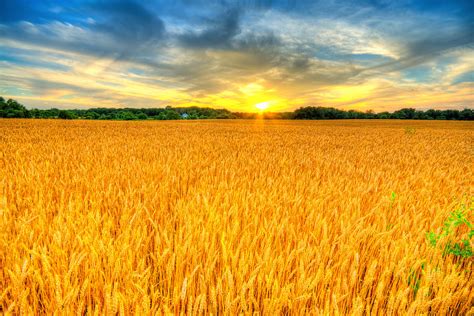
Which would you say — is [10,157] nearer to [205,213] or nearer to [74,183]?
[74,183]

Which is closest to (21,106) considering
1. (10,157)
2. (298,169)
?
(10,157)

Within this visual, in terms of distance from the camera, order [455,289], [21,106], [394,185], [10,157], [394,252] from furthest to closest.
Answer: [21,106] → [10,157] → [394,185] → [394,252] → [455,289]

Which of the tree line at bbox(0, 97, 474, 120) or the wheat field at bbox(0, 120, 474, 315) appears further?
the tree line at bbox(0, 97, 474, 120)

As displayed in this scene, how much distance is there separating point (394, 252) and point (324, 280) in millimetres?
590

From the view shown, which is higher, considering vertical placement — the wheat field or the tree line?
the tree line

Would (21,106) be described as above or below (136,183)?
above

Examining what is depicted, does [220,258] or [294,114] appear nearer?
[220,258]

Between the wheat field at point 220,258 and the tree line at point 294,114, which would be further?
the tree line at point 294,114

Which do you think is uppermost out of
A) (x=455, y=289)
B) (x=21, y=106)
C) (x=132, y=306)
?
(x=21, y=106)

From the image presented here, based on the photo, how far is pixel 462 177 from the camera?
4266mm

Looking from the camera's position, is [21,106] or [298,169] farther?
[21,106]

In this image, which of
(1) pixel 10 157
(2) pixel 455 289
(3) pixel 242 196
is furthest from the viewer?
(1) pixel 10 157

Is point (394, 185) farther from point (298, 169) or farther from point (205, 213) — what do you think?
point (205, 213)

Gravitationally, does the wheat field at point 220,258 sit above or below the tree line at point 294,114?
below
